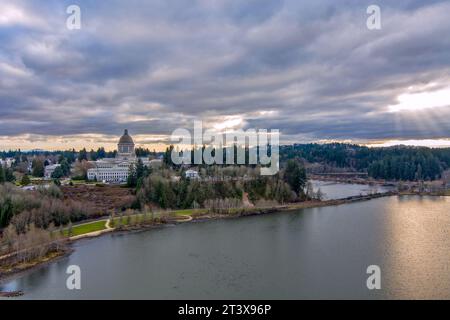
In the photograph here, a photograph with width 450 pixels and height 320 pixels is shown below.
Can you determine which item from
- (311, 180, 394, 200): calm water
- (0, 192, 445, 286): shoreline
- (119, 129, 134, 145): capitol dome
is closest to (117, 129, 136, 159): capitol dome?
(119, 129, 134, 145): capitol dome

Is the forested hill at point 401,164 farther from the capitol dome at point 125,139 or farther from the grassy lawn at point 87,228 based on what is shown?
the grassy lawn at point 87,228

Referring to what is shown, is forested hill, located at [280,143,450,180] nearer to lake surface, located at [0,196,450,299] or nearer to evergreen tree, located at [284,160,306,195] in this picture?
evergreen tree, located at [284,160,306,195]

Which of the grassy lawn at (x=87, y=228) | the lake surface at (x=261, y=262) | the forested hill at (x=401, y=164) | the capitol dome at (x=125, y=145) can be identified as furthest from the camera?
the capitol dome at (x=125, y=145)

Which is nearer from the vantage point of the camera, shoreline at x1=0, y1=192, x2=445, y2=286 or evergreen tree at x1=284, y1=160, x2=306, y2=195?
shoreline at x1=0, y1=192, x2=445, y2=286

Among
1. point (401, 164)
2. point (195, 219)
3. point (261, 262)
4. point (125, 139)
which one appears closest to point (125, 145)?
point (125, 139)

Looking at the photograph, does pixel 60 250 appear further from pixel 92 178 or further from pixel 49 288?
pixel 92 178

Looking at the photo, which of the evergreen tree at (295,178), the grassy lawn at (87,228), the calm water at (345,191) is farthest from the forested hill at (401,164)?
the grassy lawn at (87,228)

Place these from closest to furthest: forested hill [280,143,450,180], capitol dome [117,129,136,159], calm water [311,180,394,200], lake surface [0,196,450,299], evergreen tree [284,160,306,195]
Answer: lake surface [0,196,450,299] < evergreen tree [284,160,306,195] < calm water [311,180,394,200] < forested hill [280,143,450,180] < capitol dome [117,129,136,159]
